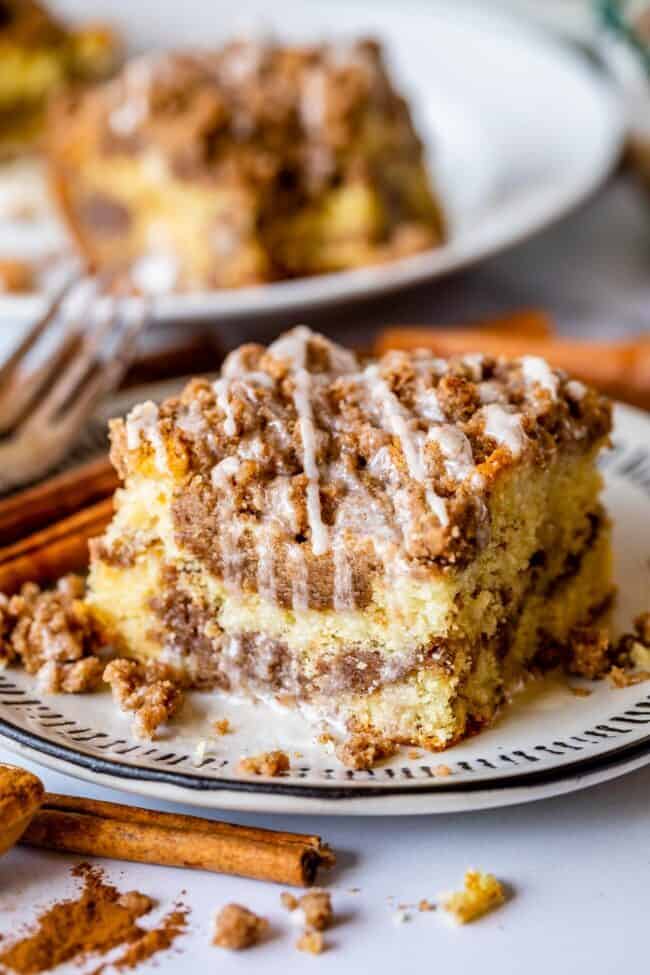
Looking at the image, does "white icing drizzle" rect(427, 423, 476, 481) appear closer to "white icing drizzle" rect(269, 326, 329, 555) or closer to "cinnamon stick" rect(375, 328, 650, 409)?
"white icing drizzle" rect(269, 326, 329, 555)

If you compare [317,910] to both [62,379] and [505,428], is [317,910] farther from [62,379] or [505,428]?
[62,379]

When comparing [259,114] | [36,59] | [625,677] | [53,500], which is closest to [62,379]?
[53,500]

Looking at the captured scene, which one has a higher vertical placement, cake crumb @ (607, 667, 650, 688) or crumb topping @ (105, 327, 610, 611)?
crumb topping @ (105, 327, 610, 611)

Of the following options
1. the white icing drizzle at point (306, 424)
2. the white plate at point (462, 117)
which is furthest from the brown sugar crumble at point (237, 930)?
the white plate at point (462, 117)

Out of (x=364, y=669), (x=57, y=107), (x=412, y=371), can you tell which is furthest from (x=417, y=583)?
(x=57, y=107)

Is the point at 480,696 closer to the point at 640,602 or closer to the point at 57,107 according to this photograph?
the point at 640,602

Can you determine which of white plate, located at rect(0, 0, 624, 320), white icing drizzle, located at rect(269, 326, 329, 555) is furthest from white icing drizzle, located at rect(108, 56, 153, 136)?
white icing drizzle, located at rect(269, 326, 329, 555)

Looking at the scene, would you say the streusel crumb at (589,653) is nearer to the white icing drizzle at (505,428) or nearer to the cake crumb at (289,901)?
the white icing drizzle at (505,428)
